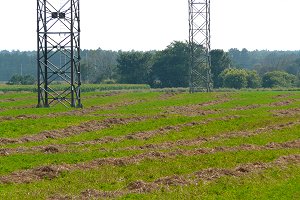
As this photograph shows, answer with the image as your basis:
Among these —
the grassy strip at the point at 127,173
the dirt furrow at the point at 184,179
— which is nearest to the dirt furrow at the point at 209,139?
the grassy strip at the point at 127,173

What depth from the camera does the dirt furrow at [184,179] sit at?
16948 millimetres

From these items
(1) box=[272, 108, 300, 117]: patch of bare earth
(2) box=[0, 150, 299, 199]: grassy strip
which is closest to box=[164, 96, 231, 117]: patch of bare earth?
(1) box=[272, 108, 300, 117]: patch of bare earth

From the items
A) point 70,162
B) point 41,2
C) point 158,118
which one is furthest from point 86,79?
point 70,162

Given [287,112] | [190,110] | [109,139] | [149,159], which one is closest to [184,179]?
[149,159]

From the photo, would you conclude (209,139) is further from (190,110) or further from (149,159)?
(190,110)

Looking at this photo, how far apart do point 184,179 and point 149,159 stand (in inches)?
148

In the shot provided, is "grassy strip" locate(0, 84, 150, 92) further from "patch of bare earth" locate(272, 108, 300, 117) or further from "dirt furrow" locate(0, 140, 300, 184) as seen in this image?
"dirt furrow" locate(0, 140, 300, 184)

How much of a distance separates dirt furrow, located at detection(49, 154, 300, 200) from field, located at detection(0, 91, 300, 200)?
0.10 ft

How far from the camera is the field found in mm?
17609

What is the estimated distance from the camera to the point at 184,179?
18.8 m

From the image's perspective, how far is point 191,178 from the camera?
19.2 metres

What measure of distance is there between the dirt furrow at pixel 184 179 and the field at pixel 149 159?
0.10 ft

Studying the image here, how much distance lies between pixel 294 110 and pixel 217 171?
1130 inches

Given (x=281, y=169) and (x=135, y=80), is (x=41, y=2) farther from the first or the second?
(x=135, y=80)
